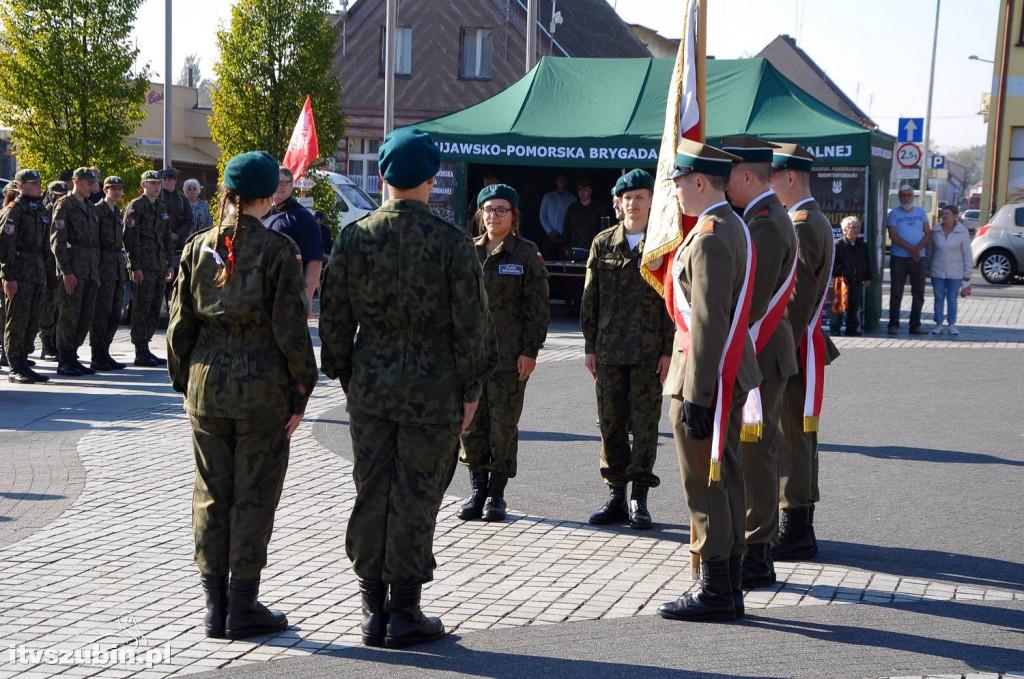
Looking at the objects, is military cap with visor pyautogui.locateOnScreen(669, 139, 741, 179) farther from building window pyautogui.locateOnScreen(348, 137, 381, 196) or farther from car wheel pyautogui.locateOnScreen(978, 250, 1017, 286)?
building window pyautogui.locateOnScreen(348, 137, 381, 196)

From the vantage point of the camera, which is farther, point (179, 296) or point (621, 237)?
point (621, 237)

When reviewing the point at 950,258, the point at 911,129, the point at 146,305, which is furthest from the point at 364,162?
the point at 146,305

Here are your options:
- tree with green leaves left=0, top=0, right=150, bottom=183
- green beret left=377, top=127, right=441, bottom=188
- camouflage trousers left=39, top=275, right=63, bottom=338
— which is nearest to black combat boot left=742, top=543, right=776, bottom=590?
green beret left=377, top=127, right=441, bottom=188

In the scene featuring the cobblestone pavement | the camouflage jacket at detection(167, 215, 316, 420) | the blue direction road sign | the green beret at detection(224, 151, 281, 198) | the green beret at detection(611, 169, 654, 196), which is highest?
the blue direction road sign

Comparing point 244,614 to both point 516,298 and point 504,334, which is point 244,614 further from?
point 516,298

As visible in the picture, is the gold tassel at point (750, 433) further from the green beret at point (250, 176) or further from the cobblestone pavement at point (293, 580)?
the green beret at point (250, 176)

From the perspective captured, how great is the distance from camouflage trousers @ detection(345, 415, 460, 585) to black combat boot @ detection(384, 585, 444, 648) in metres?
0.05

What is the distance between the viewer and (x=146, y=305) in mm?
Result: 13836

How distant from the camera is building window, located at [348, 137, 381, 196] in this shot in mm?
42938

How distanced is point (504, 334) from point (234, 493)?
8.49 feet

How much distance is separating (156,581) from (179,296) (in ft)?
5.04

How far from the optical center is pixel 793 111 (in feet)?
59.4

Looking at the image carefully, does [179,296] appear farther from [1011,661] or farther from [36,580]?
[1011,661]

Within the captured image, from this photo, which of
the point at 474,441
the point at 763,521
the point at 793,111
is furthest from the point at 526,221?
the point at 763,521
